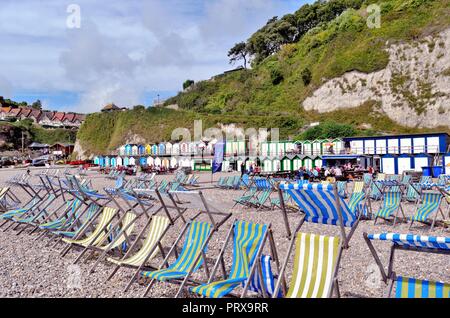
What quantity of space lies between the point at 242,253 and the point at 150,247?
61.2 inches

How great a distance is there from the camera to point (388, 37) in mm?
54875

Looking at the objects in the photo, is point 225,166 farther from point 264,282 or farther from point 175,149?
Result: point 264,282

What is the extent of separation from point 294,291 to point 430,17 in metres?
59.3

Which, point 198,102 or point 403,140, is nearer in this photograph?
point 403,140

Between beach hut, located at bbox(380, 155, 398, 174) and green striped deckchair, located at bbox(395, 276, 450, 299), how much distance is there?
27979 millimetres

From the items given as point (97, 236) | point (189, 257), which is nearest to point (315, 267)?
point (189, 257)

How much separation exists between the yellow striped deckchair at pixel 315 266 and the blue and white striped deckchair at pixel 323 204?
0.24 meters

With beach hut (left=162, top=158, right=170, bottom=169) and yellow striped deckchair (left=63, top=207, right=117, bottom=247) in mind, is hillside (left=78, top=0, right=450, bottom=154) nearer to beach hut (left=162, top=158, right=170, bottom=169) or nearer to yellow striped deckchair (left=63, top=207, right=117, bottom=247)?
beach hut (left=162, top=158, right=170, bottom=169)

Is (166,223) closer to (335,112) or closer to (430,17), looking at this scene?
(335,112)

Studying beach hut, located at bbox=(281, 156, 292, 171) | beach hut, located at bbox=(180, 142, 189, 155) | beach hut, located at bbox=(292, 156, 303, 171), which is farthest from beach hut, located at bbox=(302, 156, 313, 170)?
beach hut, located at bbox=(180, 142, 189, 155)
